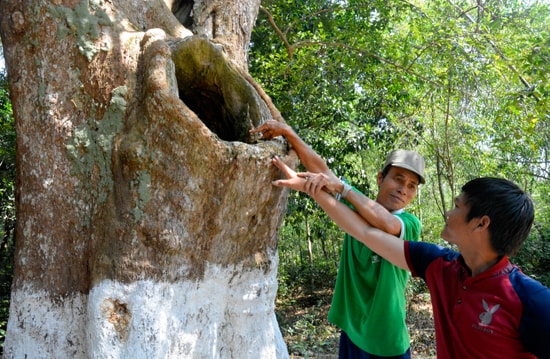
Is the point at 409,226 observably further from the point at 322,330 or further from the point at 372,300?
the point at 322,330

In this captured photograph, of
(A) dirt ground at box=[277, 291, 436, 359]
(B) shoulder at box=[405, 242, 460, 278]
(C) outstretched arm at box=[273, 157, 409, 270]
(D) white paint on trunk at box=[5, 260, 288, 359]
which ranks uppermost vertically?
(C) outstretched arm at box=[273, 157, 409, 270]

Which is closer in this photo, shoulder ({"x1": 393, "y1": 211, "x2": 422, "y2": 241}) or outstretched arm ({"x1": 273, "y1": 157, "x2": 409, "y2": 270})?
outstretched arm ({"x1": 273, "y1": 157, "x2": 409, "y2": 270})

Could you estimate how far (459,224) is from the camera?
5.83 ft

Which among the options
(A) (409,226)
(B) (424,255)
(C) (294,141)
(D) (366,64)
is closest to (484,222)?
(B) (424,255)

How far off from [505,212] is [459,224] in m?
0.17

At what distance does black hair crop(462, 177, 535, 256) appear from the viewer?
5.44 ft

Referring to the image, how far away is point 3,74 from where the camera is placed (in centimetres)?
745

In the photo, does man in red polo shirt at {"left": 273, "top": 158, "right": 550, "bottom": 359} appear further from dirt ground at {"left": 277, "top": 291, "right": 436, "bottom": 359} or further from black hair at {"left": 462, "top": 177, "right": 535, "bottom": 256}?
dirt ground at {"left": 277, "top": 291, "right": 436, "bottom": 359}

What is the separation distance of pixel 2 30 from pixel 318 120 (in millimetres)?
4891

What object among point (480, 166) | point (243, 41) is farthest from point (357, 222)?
point (480, 166)

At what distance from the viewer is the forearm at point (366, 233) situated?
207cm

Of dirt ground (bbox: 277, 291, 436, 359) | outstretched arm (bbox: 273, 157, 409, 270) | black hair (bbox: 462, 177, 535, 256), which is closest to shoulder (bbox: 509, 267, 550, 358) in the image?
black hair (bbox: 462, 177, 535, 256)

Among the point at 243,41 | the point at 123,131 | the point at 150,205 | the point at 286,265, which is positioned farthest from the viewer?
the point at 286,265

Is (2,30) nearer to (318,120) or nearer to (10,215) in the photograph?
(318,120)
